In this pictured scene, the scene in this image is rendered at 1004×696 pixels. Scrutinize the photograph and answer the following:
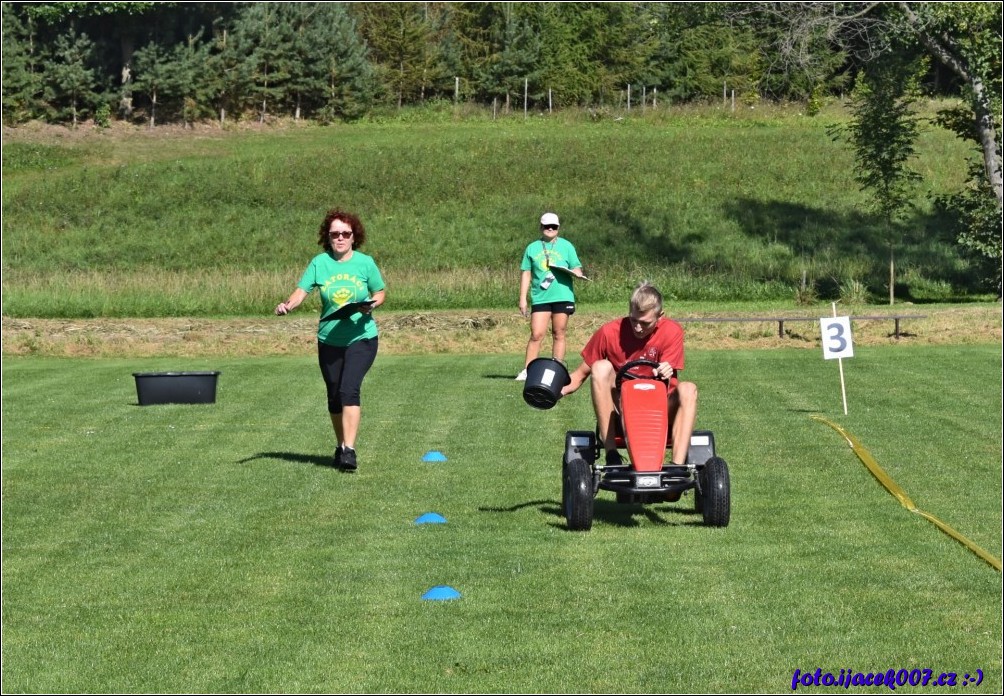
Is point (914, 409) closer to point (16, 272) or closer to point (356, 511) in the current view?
point (356, 511)

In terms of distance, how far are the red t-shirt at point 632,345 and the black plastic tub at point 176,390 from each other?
380 inches

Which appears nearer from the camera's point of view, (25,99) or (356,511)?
(356,511)

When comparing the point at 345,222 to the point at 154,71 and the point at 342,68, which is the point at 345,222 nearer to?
the point at 154,71

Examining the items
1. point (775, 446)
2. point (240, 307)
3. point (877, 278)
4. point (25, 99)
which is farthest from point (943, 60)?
point (25, 99)

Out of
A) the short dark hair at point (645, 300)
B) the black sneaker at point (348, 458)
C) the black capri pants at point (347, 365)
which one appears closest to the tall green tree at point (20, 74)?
the black capri pants at point (347, 365)

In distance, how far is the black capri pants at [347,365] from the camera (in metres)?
13.6

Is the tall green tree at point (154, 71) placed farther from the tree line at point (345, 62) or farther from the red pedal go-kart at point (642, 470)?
the red pedal go-kart at point (642, 470)

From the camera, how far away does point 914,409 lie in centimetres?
1738

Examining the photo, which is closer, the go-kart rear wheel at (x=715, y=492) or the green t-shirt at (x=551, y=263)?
the green t-shirt at (x=551, y=263)

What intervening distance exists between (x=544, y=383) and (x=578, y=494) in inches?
72.0

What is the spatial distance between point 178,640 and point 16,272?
41.0m

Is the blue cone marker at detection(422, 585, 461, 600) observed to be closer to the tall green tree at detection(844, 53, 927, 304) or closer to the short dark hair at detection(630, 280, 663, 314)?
the short dark hair at detection(630, 280, 663, 314)

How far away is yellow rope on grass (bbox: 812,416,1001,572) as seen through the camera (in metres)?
9.80

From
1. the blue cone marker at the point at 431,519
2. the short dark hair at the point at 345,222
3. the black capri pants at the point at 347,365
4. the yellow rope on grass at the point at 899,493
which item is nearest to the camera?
the yellow rope on grass at the point at 899,493
